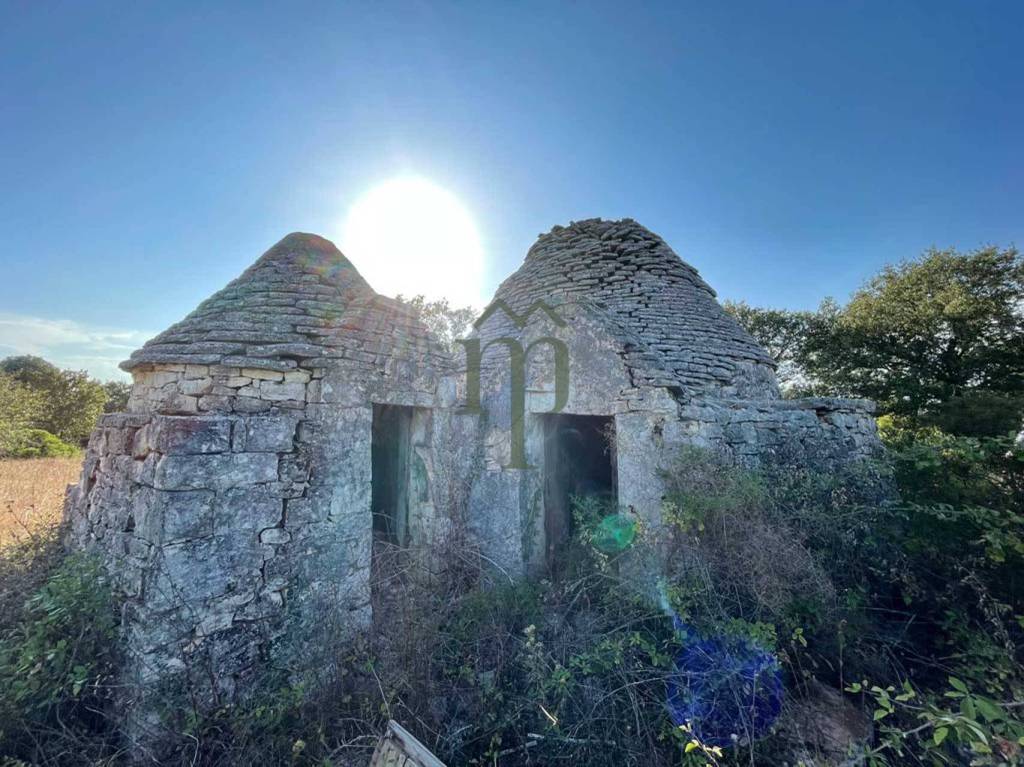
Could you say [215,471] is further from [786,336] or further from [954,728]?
[786,336]

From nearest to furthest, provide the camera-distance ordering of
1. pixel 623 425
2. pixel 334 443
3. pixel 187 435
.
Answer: pixel 187 435
pixel 334 443
pixel 623 425

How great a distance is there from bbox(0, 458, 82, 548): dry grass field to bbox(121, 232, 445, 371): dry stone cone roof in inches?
96.8

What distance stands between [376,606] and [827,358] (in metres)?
18.5

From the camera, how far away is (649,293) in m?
6.69

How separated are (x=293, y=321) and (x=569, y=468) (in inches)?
157

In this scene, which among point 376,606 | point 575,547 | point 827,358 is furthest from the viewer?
point 827,358

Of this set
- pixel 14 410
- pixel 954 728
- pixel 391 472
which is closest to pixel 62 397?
pixel 14 410

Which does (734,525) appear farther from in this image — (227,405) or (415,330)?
(227,405)

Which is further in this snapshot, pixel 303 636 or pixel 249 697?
pixel 303 636

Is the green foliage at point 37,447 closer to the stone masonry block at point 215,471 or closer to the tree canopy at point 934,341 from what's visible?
the stone masonry block at point 215,471

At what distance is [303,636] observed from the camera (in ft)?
10.7

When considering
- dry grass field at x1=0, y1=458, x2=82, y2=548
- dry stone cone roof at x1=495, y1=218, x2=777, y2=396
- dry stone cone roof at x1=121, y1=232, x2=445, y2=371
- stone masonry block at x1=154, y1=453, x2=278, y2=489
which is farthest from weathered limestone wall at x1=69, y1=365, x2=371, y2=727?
dry stone cone roof at x1=495, y1=218, x2=777, y2=396

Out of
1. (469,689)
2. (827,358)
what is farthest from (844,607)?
(827,358)

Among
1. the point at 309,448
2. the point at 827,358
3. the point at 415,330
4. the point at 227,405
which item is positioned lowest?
the point at 309,448
